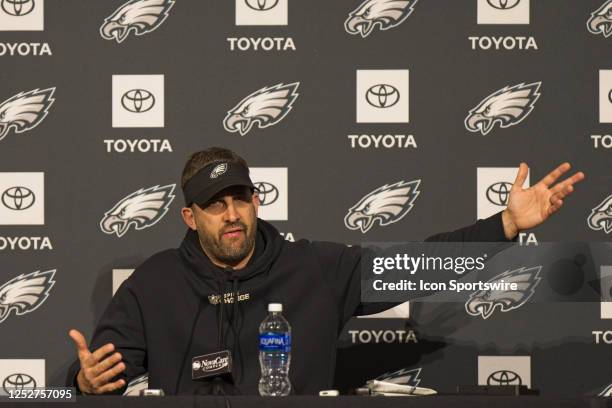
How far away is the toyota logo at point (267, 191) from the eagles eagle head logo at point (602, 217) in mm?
1345

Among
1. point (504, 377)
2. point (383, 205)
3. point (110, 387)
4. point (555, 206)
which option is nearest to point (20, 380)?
point (110, 387)

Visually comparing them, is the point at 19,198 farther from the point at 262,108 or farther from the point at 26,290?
the point at 262,108

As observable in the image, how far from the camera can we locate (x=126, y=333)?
11.1 ft

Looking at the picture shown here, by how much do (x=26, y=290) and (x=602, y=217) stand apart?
2.48 m

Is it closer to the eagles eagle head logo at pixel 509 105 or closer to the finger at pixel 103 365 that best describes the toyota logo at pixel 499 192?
the eagles eagle head logo at pixel 509 105

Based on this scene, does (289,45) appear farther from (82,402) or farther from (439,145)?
(82,402)

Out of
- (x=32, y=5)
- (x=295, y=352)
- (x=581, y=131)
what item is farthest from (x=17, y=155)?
(x=581, y=131)

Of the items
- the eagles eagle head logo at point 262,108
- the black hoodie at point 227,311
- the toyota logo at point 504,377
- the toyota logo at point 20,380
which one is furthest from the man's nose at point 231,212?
the toyota logo at point 504,377

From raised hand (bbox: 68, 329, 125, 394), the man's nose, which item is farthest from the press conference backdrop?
raised hand (bbox: 68, 329, 125, 394)

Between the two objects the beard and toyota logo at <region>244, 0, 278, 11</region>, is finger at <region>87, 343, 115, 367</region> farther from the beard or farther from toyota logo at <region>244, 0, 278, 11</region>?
toyota logo at <region>244, 0, 278, 11</region>

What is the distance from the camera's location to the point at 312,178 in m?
3.91

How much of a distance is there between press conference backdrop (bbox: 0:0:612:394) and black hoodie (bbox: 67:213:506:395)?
431 mm

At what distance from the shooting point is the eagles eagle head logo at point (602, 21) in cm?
387

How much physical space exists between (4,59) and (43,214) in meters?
0.70
